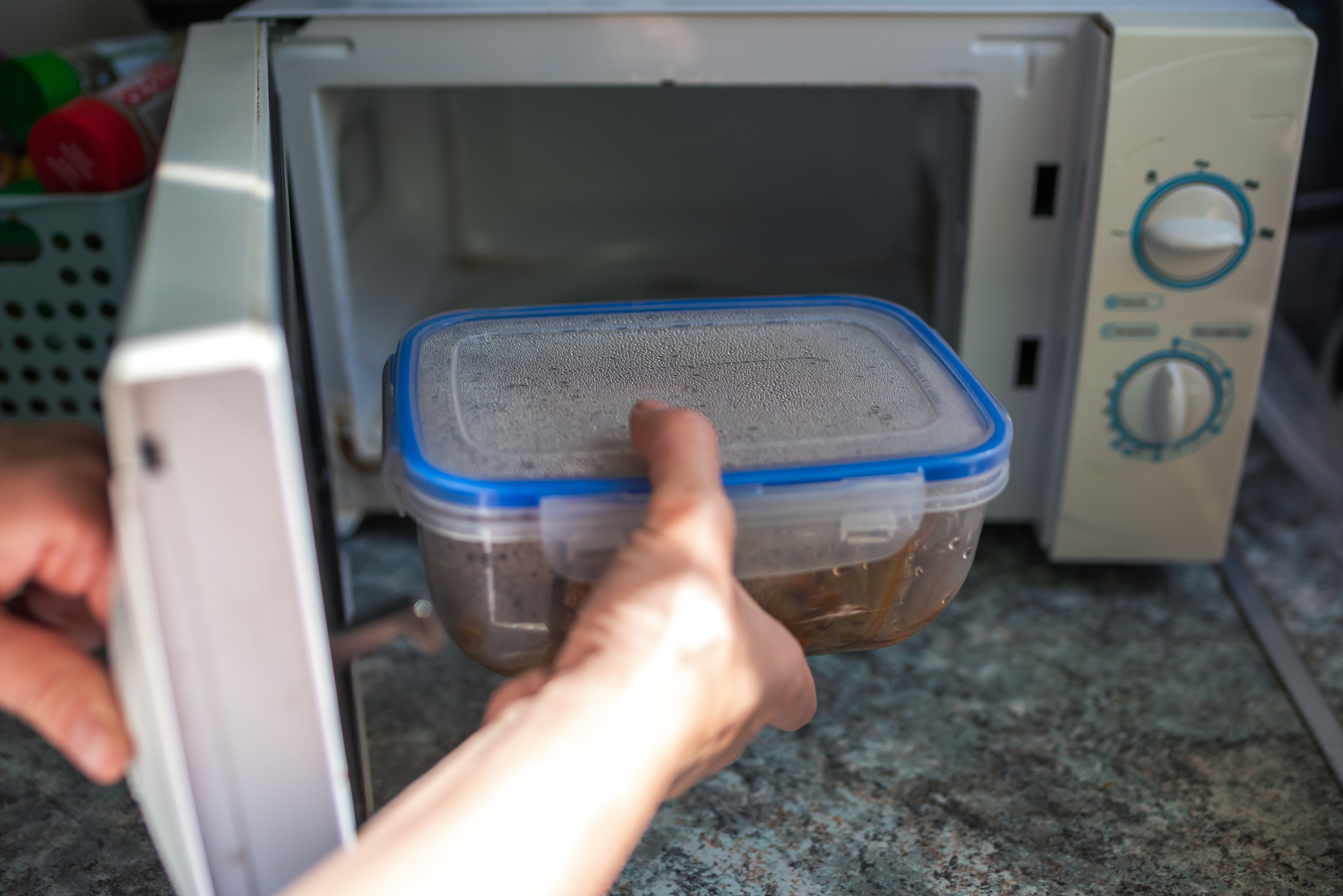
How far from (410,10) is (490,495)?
18.5 inches

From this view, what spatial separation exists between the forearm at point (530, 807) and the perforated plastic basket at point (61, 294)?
1.66 ft

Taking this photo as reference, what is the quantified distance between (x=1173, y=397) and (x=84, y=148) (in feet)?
2.60

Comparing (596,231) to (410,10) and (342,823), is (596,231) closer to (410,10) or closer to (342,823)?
(410,10)

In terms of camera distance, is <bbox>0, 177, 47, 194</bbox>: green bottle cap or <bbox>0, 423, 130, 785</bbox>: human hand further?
<bbox>0, 177, 47, 194</bbox>: green bottle cap

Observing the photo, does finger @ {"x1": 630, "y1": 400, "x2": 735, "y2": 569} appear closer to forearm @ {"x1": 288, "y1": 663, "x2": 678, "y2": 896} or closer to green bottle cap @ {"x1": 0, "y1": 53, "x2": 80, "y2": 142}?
forearm @ {"x1": 288, "y1": 663, "x2": 678, "y2": 896}

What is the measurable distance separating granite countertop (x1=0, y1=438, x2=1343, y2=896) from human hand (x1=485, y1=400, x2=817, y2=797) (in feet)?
0.86

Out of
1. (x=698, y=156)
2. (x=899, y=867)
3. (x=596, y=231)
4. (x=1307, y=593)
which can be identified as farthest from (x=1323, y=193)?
(x=899, y=867)

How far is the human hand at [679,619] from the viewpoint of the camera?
1.31 ft

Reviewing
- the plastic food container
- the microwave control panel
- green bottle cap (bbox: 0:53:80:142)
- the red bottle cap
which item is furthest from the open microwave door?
the microwave control panel

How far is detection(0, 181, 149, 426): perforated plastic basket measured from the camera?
70 cm

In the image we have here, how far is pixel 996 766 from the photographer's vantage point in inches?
29.1

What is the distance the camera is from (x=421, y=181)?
3.71 feet

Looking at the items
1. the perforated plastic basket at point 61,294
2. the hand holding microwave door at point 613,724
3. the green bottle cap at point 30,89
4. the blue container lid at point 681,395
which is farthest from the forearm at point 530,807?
the green bottle cap at point 30,89

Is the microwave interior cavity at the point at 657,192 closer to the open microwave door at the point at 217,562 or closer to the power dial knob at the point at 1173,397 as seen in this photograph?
the power dial knob at the point at 1173,397
